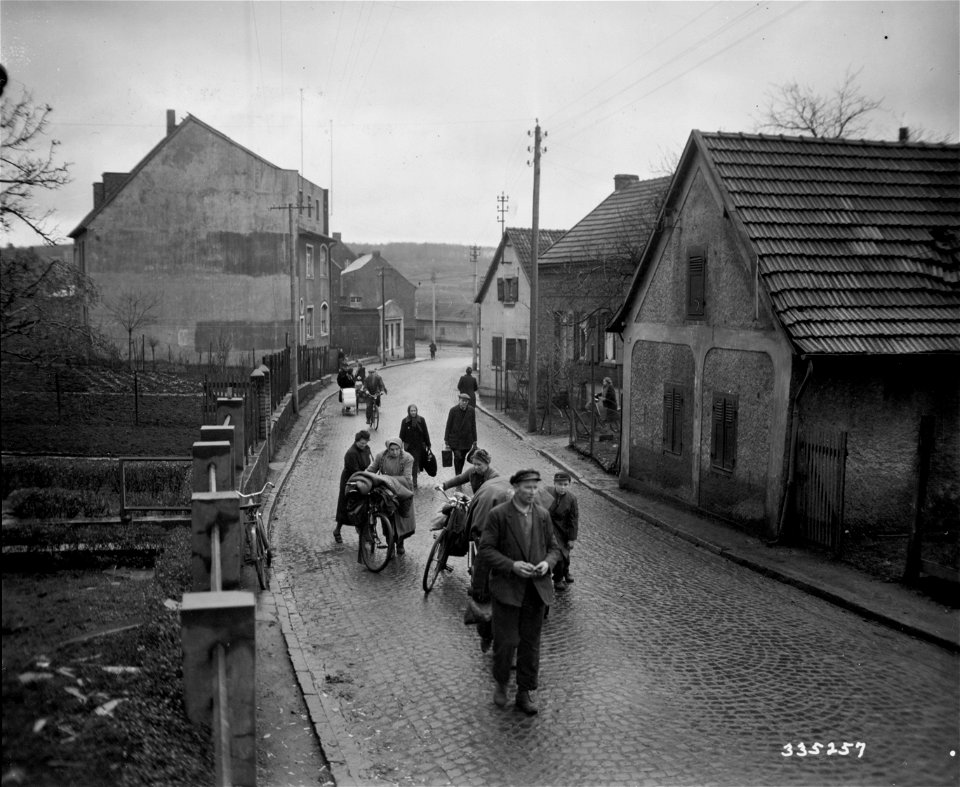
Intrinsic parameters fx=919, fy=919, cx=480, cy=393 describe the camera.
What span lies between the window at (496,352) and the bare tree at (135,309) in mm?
15512

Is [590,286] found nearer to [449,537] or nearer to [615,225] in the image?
[615,225]

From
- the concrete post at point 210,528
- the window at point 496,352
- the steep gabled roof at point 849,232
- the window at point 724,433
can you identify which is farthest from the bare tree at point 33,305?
the window at point 496,352

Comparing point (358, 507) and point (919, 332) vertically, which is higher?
point (919, 332)

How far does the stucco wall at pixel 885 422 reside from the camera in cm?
1323

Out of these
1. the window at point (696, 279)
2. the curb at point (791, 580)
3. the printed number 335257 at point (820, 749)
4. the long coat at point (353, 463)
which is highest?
the window at point (696, 279)

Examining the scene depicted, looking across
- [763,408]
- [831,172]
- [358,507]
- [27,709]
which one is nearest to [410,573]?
[358,507]

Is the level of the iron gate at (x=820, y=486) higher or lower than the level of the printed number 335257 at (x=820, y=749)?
higher

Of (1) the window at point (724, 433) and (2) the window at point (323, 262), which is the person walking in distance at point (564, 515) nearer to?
(1) the window at point (724, 433)

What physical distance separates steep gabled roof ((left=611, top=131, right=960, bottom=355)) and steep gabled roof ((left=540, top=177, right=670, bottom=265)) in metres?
14.1

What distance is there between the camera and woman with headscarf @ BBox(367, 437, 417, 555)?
12.0 m

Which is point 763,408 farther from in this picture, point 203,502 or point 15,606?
point 15,606

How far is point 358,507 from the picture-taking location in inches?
476

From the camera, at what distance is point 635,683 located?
26.5 feet

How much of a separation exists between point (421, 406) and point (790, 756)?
28.0 meters
